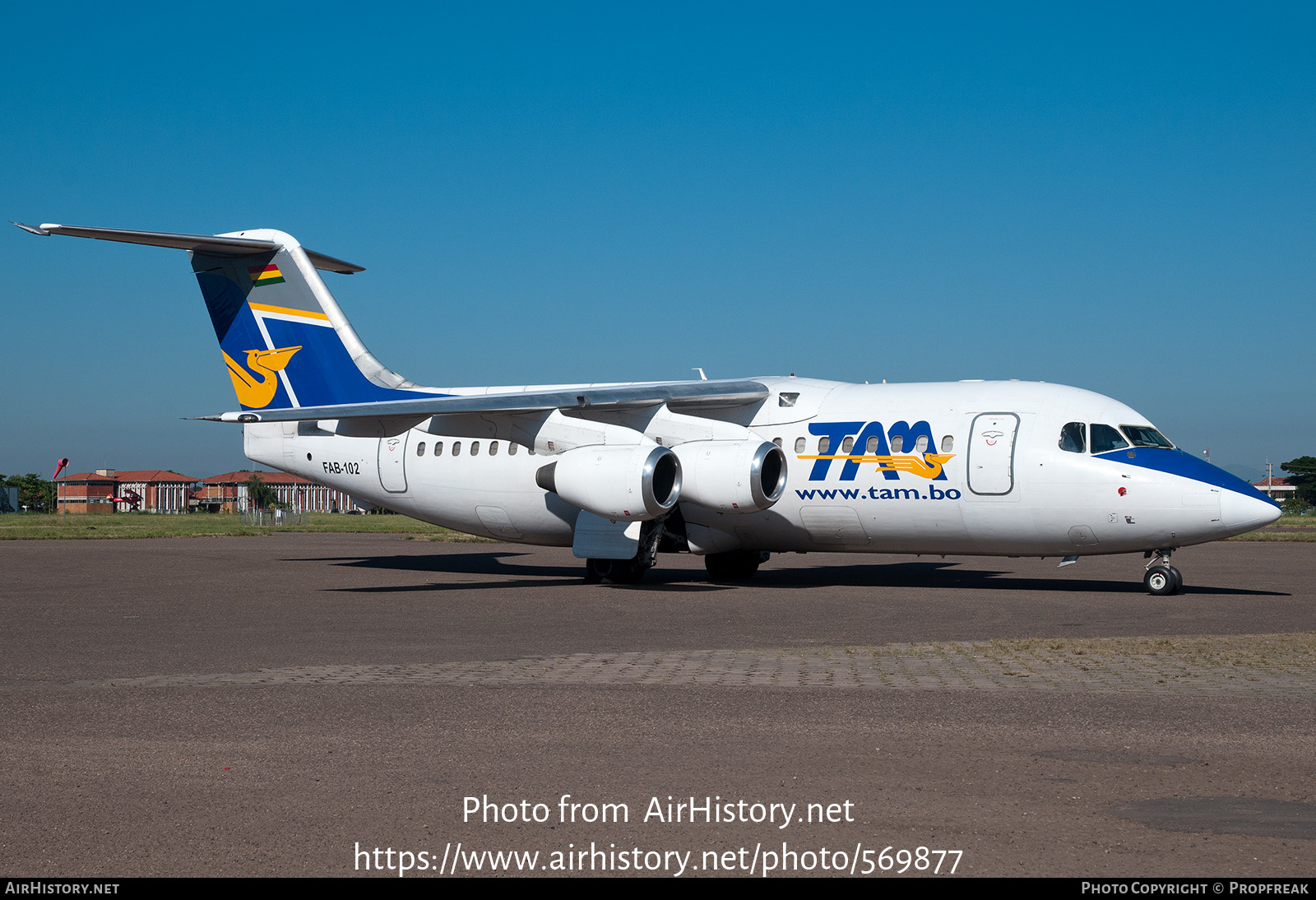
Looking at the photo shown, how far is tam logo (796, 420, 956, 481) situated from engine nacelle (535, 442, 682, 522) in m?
2.43

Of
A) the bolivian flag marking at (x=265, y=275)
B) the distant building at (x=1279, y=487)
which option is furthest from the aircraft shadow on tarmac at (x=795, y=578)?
the distant building at (x=1279, y=487)

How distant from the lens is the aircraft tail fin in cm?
2478

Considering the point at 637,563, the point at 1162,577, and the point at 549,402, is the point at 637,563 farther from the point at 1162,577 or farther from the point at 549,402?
the point at 1162,577

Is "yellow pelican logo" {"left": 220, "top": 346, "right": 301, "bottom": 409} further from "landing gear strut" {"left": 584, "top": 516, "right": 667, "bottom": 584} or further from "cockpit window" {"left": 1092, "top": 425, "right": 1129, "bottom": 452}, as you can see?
"cockpit window" {"left": 1092, "top": 425, "right": 1129, "bottom": 452}

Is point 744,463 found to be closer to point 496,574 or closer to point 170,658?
point 496,574

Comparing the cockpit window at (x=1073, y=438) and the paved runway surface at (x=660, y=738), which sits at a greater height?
the cockpit window at (x=1073, y=438)

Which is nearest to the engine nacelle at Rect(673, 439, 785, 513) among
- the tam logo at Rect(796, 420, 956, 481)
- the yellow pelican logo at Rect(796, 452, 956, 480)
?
the tam logo at Rect(796, 420, 956, 481)

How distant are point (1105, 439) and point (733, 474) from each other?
19.0ft

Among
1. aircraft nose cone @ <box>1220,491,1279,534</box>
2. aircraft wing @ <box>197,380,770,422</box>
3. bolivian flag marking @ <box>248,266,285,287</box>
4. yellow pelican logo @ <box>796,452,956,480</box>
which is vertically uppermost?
bolivian flag marking @ <box>248,266,285,287</box>

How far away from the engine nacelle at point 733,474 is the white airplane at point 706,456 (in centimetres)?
3

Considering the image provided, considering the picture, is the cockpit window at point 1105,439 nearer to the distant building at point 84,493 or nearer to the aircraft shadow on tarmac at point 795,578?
the aircraft shadow on tarmac at point 795,578

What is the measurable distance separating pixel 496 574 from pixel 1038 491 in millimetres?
10794

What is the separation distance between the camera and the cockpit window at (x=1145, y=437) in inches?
736
